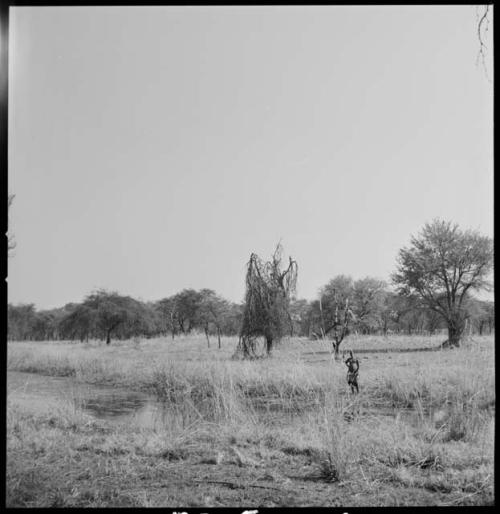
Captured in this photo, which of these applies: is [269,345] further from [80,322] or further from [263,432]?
[80,322]

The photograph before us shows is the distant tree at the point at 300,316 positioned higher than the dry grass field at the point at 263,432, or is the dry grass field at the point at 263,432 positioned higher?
the distant tree at the point at 300,316

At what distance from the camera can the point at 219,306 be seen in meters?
5.72

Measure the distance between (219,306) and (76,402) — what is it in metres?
1.73

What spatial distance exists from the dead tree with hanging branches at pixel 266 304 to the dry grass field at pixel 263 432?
19cm

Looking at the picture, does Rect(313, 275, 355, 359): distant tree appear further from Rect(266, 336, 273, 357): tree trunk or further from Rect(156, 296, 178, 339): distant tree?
Rect(156, 296, 178, 339): distant tree

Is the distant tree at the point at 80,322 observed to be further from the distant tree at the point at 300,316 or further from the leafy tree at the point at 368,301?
the leafy tree at the point at 368,301

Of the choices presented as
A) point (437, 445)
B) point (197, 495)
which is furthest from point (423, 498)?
point (197, 495)

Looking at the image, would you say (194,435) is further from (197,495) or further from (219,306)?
(219,306)

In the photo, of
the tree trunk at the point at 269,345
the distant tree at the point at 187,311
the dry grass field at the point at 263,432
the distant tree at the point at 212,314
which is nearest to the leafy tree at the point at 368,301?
the dry grass field at the point at 263,432

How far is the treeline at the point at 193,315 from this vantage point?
5078 mm

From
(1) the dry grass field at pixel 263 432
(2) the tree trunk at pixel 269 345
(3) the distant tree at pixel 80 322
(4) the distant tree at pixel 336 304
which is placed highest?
(4) the distant tree at pixel 336 304

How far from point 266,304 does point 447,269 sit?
10.6ft

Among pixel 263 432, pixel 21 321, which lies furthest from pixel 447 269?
pixel 21 321

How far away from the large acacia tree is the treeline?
0.25 meters
